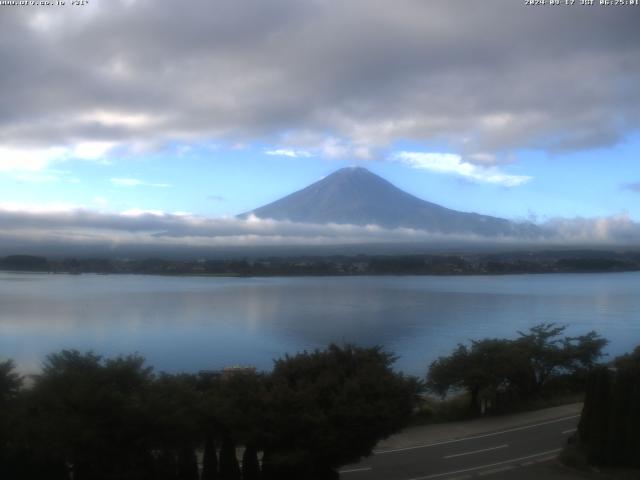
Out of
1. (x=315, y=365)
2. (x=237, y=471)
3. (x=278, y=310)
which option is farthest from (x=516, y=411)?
(x=278, y=310)

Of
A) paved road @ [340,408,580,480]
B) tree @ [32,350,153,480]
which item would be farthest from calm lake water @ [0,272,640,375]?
tree @ [32,350,153,480]

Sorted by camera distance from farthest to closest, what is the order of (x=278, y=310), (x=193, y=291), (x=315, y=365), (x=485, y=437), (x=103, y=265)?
(x=193, y=291)
(x=103, y=265)
(x=278, y=310)
(x=485, y=437)
(x=315, y=365)

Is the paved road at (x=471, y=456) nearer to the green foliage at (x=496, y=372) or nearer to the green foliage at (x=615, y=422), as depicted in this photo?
the green foliage at (x=615, y=422)

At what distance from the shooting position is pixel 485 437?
1181cm

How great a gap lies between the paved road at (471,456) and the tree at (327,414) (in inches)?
59.6

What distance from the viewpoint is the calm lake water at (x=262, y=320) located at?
2106 cm

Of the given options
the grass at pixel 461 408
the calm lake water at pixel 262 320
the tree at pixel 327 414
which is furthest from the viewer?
the calm lake water at pixel 262 320

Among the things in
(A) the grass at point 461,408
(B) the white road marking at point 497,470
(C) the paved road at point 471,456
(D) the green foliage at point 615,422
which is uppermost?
(D) the green foliage at point 615,422

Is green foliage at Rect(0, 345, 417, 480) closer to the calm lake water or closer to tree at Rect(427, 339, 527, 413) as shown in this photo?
tree at Rect(427, 339, 527, 413)

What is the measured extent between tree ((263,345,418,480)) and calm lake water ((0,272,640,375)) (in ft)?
28.3

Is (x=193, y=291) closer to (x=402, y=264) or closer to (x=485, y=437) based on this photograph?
(x=402, y=264)

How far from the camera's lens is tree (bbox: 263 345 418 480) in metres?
7.42

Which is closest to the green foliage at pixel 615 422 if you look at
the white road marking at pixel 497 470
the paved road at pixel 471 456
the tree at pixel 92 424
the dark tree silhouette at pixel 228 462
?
the paved road at pixel 471 456

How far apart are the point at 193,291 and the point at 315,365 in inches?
1505
